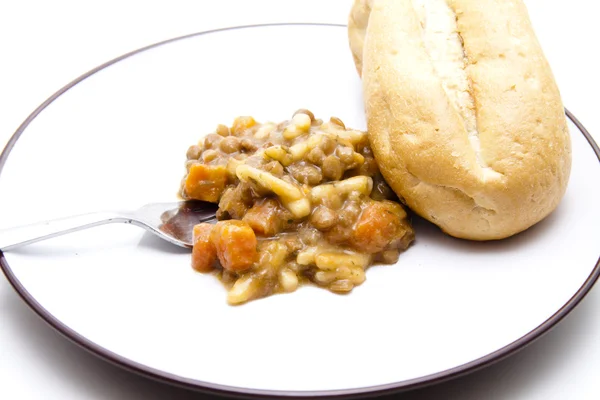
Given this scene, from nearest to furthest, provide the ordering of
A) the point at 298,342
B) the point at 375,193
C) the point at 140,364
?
the point at 140,364 < the point at 298,342 < the point at 375,193

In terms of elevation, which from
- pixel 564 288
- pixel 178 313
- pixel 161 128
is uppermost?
pixel 161 128

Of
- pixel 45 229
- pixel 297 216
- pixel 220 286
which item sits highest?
pixel 45 229

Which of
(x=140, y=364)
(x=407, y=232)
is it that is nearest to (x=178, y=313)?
(x=140, y=364)

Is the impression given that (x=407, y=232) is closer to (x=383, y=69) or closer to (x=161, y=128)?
(x=383, y=69)

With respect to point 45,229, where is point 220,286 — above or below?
below

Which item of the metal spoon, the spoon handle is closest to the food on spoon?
the metal spoon

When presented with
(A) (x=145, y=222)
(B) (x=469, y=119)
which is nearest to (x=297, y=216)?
(A) (x=145, y=222)

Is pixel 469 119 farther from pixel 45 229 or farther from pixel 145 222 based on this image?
pixel 45 229
